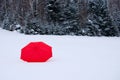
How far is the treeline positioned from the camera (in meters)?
16.5

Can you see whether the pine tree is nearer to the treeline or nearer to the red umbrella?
the treeline

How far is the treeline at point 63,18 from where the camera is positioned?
1650cm

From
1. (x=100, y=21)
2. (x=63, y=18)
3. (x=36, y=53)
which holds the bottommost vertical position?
(x=36, y=53)

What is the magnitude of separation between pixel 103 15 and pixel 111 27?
3.46 ft

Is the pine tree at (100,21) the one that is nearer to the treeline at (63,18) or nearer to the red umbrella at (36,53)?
the treeline at (63,18)

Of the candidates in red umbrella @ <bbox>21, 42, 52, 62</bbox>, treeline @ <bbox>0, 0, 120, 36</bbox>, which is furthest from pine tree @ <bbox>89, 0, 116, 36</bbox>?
red umbrella @ <bbox>21, 42, 52, 62</bbox>

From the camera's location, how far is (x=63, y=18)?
17.3 meters

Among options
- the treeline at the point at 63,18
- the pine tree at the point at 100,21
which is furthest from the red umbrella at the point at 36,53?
the pine tree at the point at 100,21

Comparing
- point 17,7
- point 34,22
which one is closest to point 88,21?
point 34,22

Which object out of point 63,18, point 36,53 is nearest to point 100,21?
point 63,18

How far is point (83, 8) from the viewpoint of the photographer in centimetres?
1805

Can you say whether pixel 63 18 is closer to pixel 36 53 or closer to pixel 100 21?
pixel 100 21

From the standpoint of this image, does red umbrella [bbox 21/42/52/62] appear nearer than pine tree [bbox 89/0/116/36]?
Yes

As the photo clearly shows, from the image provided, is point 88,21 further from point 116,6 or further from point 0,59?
point 0,59
